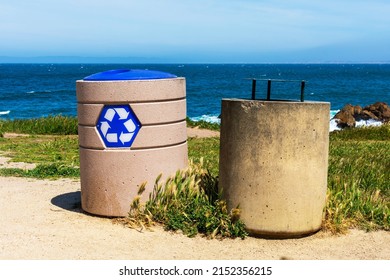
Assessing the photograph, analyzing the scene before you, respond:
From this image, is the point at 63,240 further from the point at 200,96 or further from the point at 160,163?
the point at 200,96

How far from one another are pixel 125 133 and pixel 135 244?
136cm

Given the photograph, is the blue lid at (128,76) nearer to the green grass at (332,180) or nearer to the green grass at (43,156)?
the green grass at (332,180)

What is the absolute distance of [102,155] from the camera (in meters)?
6.80

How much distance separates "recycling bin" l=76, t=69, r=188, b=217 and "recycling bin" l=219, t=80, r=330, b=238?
0.85 m

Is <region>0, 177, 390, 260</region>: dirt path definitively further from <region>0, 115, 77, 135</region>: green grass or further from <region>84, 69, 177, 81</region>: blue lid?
<region>0, 115, 77, 135</region>: green grass

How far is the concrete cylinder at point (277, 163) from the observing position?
6.09 m

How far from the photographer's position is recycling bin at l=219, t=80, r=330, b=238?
240 inches

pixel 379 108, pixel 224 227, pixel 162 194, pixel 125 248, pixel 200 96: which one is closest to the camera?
pixel 125 248

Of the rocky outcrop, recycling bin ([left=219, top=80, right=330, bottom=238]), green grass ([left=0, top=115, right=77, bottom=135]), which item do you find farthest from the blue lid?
the rocky outcrop

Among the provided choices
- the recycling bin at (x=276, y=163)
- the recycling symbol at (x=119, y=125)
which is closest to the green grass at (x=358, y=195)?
the recycling bin at (x=276, y=163)

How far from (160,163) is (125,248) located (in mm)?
1283

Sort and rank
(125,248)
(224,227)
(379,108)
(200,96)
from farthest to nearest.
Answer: (200,96) < (379,108) < (224,227) < (125,248)
